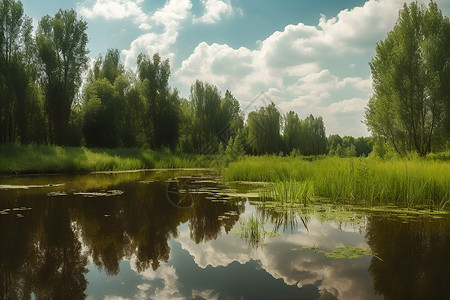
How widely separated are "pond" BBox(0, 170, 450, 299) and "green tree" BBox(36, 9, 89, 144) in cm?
2101

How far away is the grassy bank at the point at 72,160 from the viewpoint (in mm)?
16250

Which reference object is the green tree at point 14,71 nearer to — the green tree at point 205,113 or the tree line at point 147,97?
the tree line at point 147,97

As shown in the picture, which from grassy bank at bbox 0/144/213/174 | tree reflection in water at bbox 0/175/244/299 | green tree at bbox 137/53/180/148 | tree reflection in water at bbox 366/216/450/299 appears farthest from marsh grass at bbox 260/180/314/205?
green tree at bbox 137/53/180/148

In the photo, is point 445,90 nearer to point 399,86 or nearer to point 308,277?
point 399,86

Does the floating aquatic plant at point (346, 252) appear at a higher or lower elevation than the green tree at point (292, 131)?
lower

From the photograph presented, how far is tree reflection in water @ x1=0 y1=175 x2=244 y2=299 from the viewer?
299 cm

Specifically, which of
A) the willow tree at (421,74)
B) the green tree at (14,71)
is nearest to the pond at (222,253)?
the willow tree at (421,74)

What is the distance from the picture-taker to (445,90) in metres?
18.0

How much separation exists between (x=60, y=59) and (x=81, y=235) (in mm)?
24657

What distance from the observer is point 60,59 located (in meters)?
24.6

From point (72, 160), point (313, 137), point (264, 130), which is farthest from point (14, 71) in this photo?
point (313, 137)

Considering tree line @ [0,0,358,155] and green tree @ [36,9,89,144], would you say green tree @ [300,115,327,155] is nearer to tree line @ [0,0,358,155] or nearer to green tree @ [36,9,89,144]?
tree line @ [0,0,358,155]

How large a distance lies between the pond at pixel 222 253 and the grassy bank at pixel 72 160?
11117 millimetres

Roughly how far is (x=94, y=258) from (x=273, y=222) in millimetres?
3075
